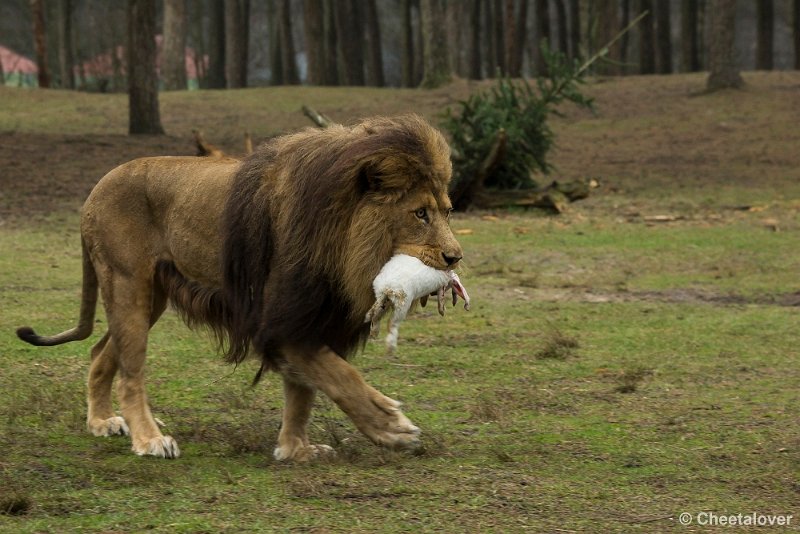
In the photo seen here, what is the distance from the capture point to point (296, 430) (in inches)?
227

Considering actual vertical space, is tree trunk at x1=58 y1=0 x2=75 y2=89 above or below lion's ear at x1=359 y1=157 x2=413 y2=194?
below

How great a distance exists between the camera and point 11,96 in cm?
2528

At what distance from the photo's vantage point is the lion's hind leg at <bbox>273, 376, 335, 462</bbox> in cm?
572

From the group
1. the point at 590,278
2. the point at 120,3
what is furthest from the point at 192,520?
the point at 120,3

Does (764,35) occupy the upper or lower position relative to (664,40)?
upper

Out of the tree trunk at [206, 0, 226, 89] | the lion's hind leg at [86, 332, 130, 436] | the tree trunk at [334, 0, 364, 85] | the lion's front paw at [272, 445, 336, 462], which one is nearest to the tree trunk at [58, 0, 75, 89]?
the tree trunk at [206, 0, 226, 89]

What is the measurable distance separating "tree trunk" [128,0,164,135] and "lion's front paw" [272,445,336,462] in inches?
588

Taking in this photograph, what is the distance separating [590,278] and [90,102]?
52.9 feet

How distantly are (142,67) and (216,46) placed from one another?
62.8 feet

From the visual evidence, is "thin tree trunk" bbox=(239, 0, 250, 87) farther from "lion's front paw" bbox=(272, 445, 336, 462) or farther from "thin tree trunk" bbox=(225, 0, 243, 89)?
"lion's front paw" bbox=(272, 445, 336, 462)

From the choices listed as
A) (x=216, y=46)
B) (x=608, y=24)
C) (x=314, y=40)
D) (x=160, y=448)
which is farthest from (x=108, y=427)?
(x=216, y=46)

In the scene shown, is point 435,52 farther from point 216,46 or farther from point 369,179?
point 369,179

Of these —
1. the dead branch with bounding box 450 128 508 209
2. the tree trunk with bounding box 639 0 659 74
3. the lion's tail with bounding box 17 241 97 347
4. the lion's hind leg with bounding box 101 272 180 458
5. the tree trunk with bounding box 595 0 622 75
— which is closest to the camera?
the lion's hind leg with bounding box 101 272 180 458

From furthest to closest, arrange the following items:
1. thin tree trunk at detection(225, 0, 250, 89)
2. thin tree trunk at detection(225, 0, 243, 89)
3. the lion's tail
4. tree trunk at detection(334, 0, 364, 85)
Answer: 1. tree trunk at detection(334, 0, 364, 85)
2. thin tree trunk at detection(225, 0, 243, 89)
3. thin tree trunk at detection(225, 0, 250, 89)
4. the lion's tail
